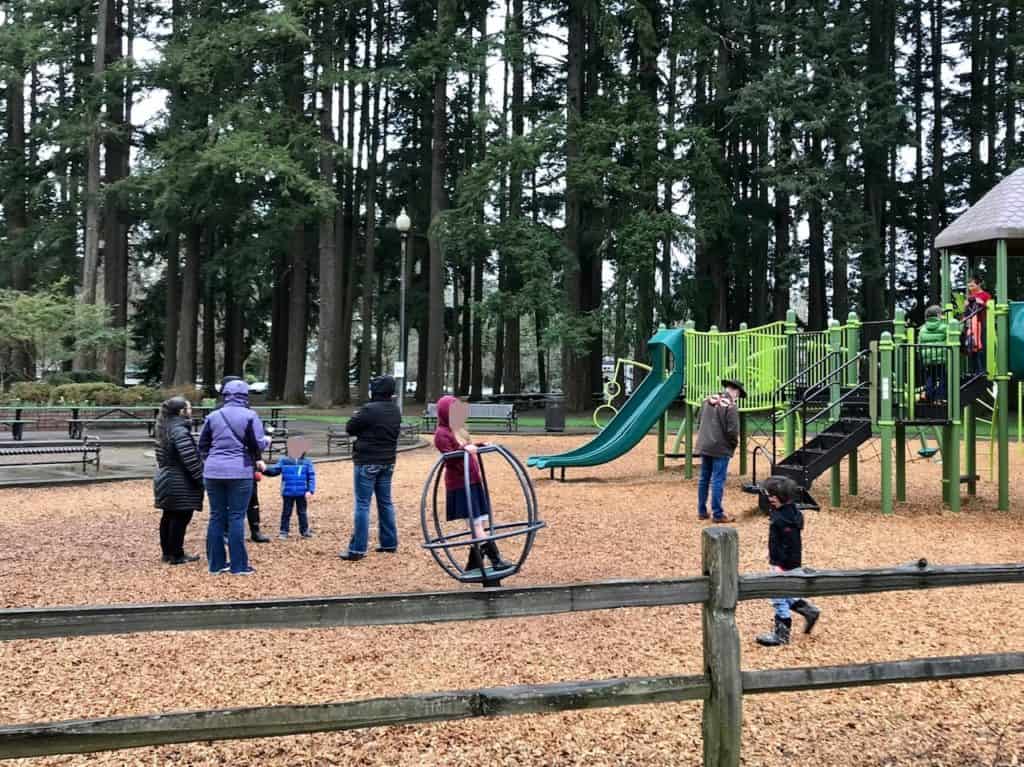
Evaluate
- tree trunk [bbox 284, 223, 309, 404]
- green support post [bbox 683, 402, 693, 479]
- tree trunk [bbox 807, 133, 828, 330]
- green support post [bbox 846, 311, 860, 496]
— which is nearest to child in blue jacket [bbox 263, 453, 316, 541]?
green support post [bbox 846, 311, 860, 496]

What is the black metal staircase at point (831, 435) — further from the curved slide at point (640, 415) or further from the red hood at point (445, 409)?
the red hood at point (445, 409)

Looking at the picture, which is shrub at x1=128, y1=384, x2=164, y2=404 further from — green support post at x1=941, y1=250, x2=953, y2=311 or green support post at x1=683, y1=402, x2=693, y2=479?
green support post at x1=941, y1=250, x2=953, y2=311

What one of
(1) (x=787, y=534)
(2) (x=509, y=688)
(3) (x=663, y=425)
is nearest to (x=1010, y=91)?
(3) (x=663, y=425)

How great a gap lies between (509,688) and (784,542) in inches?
115

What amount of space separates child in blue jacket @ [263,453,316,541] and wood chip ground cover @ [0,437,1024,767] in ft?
1.05

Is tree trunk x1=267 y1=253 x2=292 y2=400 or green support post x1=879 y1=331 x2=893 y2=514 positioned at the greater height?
Result: tree trunk x1=267 y1=253 x2=292 y2=400

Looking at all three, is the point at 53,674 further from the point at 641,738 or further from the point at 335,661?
the point at 641,738

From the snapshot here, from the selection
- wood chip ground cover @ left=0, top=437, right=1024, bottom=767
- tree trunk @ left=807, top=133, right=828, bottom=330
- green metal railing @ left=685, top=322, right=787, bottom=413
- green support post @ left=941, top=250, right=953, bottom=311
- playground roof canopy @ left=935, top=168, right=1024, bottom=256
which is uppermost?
tree trunk @ left=807, top=133, right=828, bottom=330

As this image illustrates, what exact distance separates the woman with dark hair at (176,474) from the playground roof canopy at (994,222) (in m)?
10.6

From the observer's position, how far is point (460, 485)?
23.1 ft

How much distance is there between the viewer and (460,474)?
7.04m

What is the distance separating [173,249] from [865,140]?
28.6m

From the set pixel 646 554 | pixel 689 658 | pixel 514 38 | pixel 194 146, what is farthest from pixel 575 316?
pixel 689 658

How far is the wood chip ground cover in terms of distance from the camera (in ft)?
12.8
